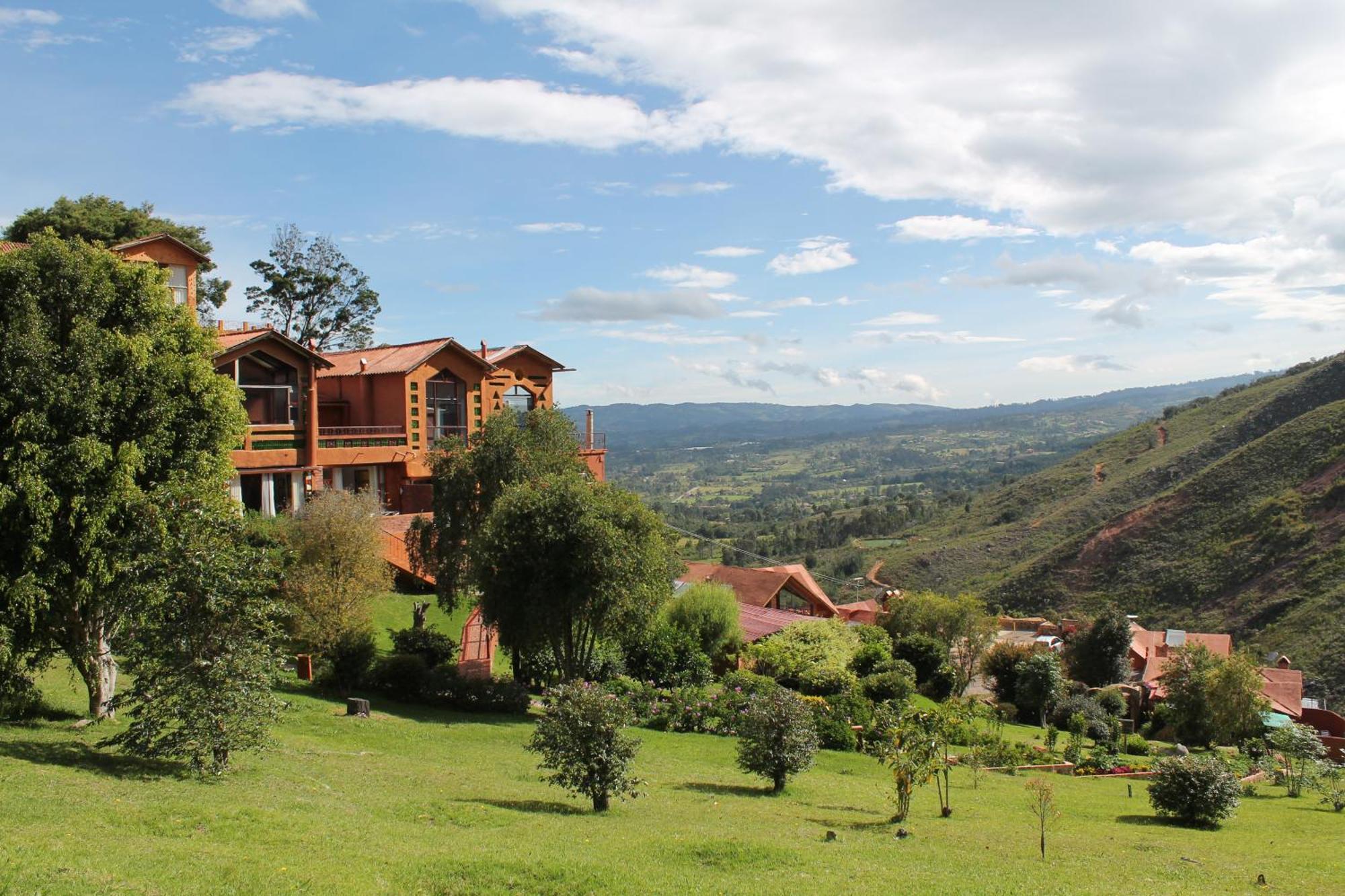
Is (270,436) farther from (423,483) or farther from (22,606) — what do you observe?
(22,606)

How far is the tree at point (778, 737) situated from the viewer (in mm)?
15312

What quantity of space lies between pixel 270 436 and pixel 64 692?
43.4 feet

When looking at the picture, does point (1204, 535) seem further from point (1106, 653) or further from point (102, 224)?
point (102, 224)

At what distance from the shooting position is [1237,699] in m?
28.3

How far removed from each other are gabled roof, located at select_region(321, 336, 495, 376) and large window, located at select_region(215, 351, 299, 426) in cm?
334

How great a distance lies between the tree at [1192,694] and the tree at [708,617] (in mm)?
14802

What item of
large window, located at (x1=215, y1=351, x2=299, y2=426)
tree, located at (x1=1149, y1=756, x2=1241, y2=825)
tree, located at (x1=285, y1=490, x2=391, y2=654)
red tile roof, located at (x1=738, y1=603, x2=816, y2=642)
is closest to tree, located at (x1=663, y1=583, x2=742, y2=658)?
red tile roof, located at (x1=738, y1=603, x2=816, y2=642)

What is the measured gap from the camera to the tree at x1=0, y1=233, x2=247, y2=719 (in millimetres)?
13125

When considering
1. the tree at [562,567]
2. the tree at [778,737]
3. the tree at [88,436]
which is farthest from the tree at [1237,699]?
the tree at [88,436]

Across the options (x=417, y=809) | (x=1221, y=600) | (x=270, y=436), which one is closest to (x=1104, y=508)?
(x=1221, y=600)

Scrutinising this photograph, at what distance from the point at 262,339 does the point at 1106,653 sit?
34.2m

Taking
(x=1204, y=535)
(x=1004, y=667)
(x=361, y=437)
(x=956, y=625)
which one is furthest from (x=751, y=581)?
(x=1204, y=535)

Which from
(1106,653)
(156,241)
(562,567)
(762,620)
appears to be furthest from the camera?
(1106,653)

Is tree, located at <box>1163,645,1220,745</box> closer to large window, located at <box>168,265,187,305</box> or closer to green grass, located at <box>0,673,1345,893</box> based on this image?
green grass, located at <box>0,673,1345,893</box>
